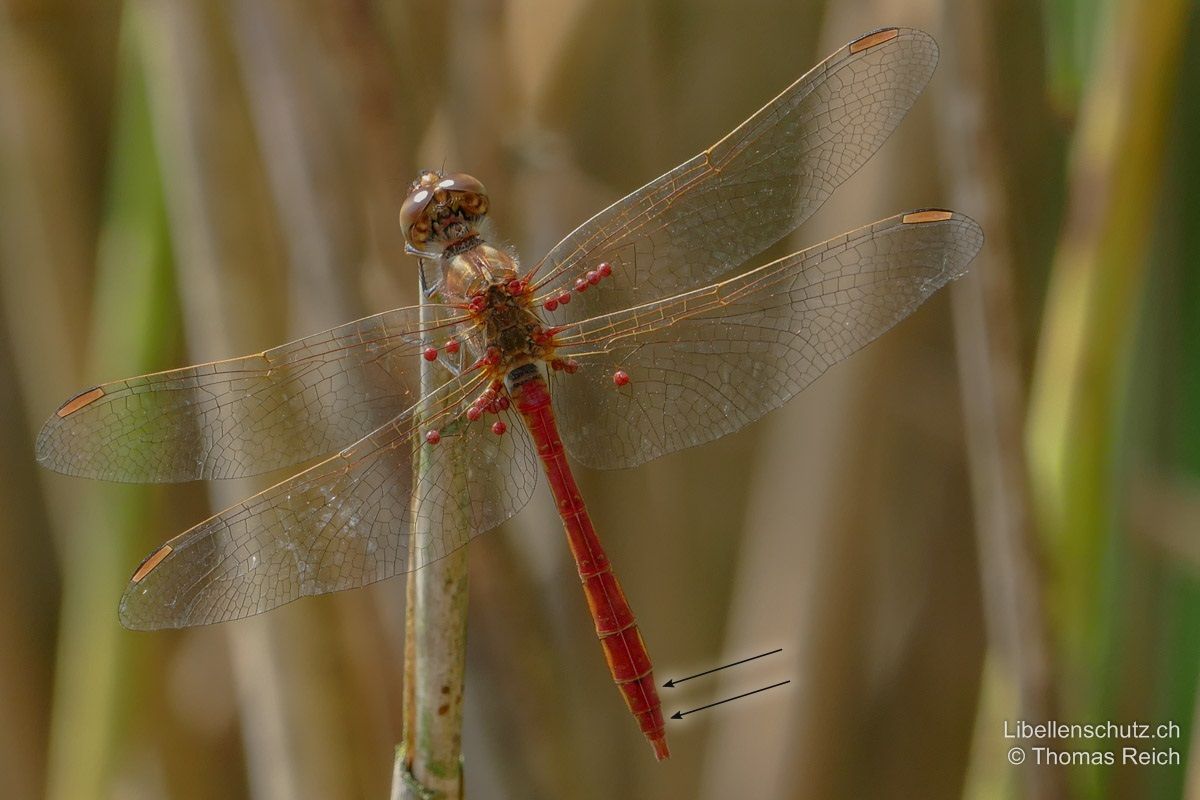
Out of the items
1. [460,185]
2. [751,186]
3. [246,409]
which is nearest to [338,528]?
[246,409]

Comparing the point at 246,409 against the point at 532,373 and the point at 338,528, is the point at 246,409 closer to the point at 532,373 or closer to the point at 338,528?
the point at 338,528

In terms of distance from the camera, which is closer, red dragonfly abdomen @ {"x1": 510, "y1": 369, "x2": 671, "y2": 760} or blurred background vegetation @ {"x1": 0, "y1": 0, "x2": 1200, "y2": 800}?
red dragonfly abdomen @ {"x1": 510, "y1": 369, "x2": 671, "y2": 760}

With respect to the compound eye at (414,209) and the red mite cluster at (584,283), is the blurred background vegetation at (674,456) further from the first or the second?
the red mite cluster at (584,283)

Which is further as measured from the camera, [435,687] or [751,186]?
[751,186]

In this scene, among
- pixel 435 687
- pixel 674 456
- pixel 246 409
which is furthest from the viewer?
pixel 674 456

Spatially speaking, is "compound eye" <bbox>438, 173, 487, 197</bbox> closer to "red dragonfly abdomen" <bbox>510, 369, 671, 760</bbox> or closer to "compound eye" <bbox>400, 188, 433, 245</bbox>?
"compound eye" <bbox>400, 188, 433, 245</bbox>

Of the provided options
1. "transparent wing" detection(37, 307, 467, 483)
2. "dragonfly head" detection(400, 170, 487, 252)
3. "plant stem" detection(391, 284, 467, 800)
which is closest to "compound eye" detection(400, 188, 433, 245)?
"dragonfly head" detection(400, 170, 487, 252)

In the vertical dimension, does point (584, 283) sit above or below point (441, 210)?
below
